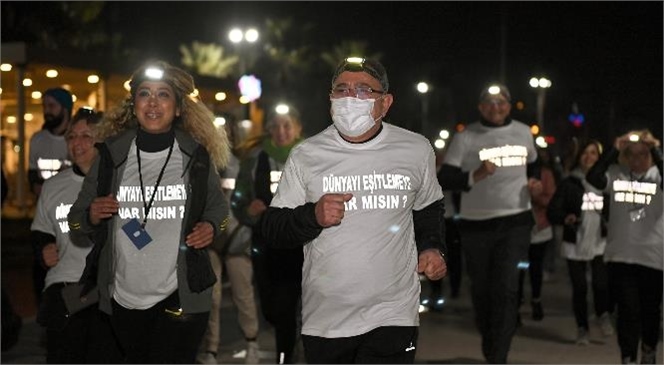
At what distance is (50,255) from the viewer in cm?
731

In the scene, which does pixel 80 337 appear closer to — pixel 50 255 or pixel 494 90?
pixel 50 255

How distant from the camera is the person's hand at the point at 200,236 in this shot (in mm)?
6246

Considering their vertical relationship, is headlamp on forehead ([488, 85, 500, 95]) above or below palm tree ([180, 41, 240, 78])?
below

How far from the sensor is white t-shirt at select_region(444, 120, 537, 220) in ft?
33.8

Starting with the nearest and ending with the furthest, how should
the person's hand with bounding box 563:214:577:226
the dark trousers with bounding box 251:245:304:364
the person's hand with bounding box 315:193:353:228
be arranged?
the person's hand with bounding box 315:193:353:228 → the dark trousers with bounding box 251:245:304:364 → the person's hand with bounding box 563:214:577:226

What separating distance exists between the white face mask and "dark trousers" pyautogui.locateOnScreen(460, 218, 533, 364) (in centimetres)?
451

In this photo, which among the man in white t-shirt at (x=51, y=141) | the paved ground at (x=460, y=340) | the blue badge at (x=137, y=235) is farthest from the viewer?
the man in white t-shirt at (x=51, y=141)

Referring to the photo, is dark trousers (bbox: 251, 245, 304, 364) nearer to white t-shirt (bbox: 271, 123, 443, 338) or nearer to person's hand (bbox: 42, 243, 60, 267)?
person's hand (bbox: 42, 243, 60, 267)

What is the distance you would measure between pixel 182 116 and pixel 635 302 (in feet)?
14.6

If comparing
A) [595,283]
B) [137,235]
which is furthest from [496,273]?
[137,235]

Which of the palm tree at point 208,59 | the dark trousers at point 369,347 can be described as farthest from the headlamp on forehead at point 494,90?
the palm tree at point 208,59

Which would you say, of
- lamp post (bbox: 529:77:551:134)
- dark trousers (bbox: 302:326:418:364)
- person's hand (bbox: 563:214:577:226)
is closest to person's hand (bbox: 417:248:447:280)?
dark trousers (bbox: 302:326:418:364)

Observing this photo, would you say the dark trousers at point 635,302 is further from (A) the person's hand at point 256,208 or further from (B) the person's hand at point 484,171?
(A) the person's hand at point 256,208

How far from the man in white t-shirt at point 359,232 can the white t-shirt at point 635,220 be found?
4476 mm
